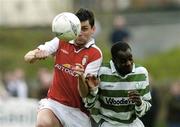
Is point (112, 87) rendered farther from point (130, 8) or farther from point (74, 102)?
point (130, 8)

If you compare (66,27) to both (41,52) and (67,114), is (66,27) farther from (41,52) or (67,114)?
(67,114)

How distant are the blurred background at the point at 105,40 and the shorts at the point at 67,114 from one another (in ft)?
25.8

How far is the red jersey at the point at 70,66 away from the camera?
48.0ft

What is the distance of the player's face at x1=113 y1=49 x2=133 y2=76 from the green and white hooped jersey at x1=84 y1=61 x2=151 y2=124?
0.14 meters

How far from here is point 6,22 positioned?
3356 cm

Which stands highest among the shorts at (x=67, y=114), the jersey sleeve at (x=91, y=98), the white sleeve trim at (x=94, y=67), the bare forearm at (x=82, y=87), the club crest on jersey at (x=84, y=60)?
the club crest on jersey at (x=84, y=60)

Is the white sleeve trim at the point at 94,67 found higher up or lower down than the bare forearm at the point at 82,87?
higher up

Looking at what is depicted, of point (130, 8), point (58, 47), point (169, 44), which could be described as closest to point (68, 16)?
point (58, 47)

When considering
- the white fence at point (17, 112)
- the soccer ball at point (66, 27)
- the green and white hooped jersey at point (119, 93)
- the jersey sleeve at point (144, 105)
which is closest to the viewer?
the soccer ball at point (66, 27)

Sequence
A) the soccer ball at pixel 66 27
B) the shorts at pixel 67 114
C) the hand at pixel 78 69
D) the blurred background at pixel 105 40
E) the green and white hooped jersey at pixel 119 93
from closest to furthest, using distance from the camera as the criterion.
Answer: the soccer ball at pixel 66 27 < the hand at pixel 78 69 < the green and white hooped jersey at pixel 119 93 < the shorts at pixel 67 114 < the blurred background at pixel 105 40

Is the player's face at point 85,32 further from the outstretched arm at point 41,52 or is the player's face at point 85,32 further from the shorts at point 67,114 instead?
the shorts at point 67,114

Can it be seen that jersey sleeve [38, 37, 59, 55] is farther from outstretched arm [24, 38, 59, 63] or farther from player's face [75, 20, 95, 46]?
player's face [75, 20, 95, 46]

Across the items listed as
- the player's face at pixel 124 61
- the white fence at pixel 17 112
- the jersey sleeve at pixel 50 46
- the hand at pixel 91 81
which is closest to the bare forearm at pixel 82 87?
the hand at pixel 91 81

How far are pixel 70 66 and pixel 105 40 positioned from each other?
15.5 metres
